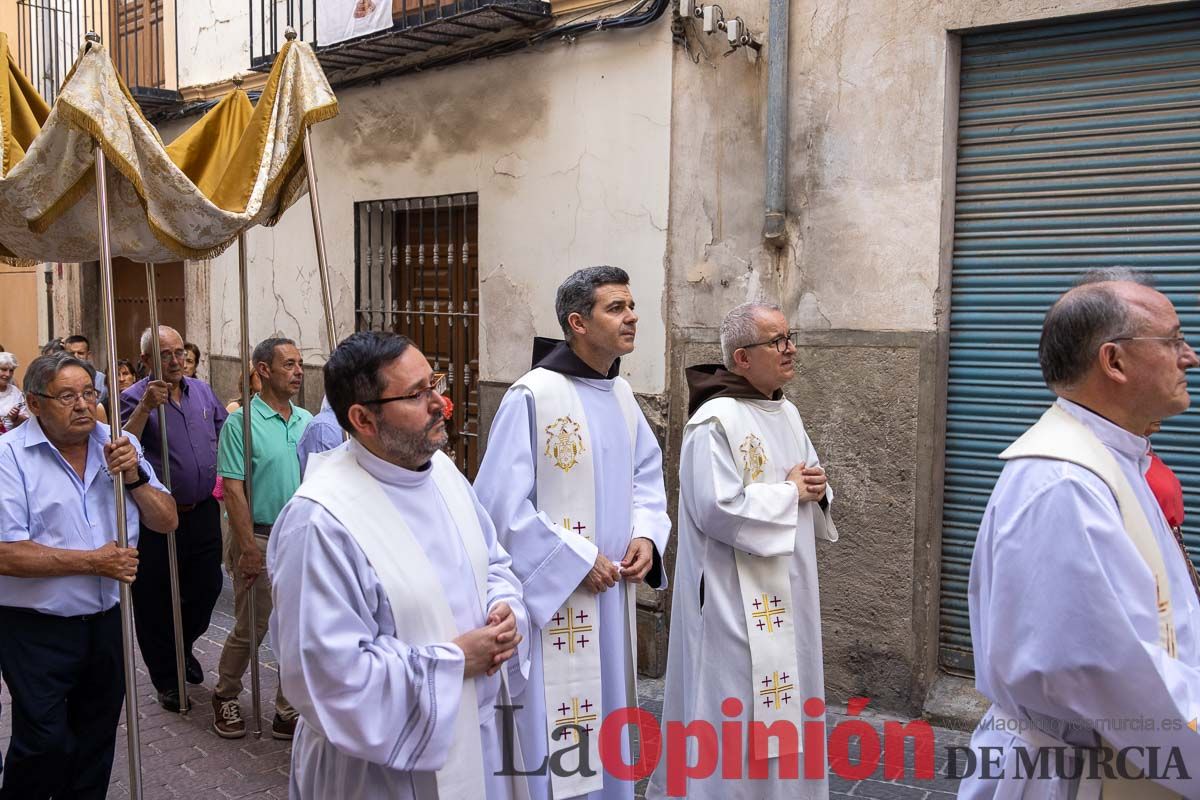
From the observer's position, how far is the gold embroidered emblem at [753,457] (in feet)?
13.5

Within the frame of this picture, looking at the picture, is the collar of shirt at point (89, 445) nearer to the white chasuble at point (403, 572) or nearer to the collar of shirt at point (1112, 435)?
the white chasuble at point (403, 572)

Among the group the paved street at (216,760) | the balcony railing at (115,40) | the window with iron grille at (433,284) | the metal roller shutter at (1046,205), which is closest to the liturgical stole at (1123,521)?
the paved street at (216,760)

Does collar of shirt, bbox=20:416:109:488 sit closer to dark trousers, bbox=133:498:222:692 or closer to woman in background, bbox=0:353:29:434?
dark trousers, bbox=133:498:222:692

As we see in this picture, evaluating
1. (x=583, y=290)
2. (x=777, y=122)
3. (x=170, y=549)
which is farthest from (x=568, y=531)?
(x=777, y=122)

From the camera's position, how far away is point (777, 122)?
18.6 feet

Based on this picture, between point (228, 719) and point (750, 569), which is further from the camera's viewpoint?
point (228, 719)

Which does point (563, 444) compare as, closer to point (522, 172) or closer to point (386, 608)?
point (386, 608)

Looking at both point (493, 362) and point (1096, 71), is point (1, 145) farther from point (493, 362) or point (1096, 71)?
point (1096, 71)

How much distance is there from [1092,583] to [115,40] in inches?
451

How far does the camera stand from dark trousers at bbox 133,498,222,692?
18.6 feet

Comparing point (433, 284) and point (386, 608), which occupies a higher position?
point (433, 284)

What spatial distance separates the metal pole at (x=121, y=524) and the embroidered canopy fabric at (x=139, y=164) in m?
0.17

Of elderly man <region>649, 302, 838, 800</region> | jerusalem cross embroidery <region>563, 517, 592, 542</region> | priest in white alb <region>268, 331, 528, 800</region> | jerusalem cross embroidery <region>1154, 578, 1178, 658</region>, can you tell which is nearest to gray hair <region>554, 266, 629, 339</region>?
elderly man <region>649, 302, 838, 800</region>

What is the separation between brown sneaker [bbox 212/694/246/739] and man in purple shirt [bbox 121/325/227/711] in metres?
0.43
